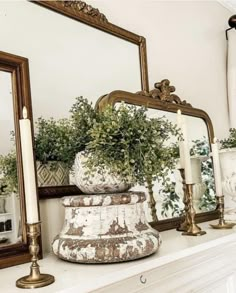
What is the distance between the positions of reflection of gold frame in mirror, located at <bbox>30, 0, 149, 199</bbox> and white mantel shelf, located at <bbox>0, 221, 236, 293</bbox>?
0.67 ft

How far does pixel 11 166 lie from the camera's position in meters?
1.05

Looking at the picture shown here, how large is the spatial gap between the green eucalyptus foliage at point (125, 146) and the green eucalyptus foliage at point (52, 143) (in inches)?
6.0

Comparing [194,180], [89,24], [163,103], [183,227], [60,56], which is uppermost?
[89,24]

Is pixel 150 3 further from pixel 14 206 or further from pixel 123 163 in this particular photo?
pixel 14 206

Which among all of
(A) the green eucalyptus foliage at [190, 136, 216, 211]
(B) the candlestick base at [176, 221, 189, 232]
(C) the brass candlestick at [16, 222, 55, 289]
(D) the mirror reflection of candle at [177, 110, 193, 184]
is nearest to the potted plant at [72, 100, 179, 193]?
(C) the brass candlestick at [16, 222, 55, 289]

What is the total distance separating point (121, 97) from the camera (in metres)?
1.43

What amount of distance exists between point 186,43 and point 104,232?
1.30m

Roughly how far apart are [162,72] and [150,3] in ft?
1.03

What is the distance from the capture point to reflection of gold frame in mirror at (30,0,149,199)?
3.94 ft

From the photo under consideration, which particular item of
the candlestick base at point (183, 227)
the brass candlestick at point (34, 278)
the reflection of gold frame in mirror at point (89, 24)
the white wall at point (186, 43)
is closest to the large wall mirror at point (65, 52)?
the reflection of gold frame in mirror at point (89, 24)

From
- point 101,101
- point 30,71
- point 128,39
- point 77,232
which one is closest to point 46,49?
point 30,71

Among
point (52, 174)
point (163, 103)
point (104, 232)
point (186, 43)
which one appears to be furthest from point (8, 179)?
point (186, 43)

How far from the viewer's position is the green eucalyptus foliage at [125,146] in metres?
0.98

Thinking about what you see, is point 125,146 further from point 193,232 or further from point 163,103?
point 163,103
